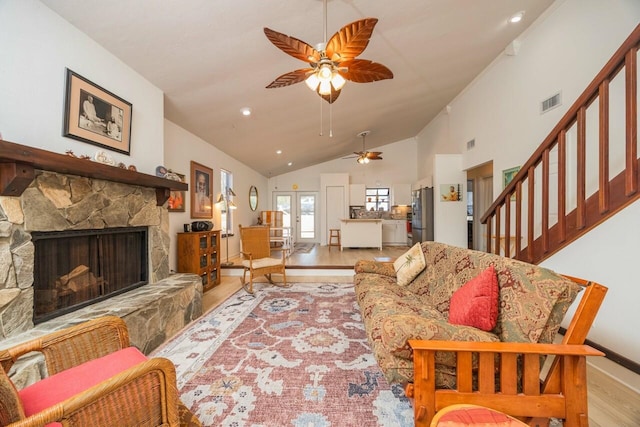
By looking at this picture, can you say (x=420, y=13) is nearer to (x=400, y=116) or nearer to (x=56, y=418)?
(x=400, y=116)

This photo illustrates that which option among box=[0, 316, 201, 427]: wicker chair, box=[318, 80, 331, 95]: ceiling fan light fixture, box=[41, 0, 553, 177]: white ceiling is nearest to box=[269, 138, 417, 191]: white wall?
box=[41, 0, 553, 177]: white ceiling

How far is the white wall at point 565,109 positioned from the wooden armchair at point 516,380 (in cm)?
138

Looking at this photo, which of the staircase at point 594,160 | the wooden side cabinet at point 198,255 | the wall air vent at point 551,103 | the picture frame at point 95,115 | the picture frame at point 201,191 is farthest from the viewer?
the picture frame at point 201,191

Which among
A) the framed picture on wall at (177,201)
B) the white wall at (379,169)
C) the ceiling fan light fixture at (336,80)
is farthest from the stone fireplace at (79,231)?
the white wall at (379,169)

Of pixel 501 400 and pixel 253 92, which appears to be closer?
pixel 501 400

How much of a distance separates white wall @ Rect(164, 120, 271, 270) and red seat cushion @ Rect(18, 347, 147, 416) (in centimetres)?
260

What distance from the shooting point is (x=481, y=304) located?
1377mm

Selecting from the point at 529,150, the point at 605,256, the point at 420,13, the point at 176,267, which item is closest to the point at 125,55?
the point at 176,267

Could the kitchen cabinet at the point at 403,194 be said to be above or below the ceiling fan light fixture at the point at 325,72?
below

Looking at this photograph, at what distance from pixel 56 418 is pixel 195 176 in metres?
3.83

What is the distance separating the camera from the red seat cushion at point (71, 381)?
950 mm

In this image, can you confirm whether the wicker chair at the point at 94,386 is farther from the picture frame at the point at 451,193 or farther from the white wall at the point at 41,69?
the picture frame at the point at 451,193

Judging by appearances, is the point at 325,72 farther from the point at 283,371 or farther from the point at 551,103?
the point at 551,103

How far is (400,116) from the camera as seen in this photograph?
5809 mm
